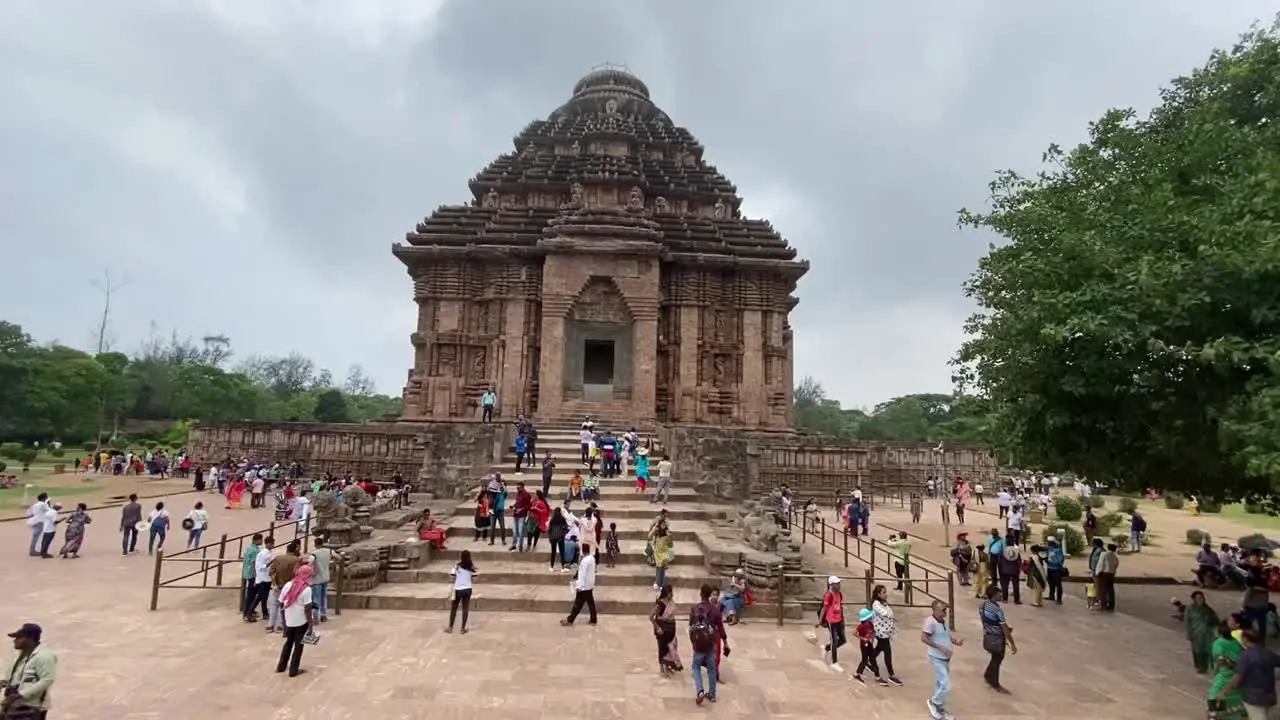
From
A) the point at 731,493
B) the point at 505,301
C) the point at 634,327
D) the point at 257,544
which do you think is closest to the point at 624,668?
the point at 257,544

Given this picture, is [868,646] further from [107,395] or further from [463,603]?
[107,395]

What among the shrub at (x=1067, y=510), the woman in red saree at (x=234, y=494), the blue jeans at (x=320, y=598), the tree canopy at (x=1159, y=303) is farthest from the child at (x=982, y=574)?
the woman in red saree at (x=234, y=494)

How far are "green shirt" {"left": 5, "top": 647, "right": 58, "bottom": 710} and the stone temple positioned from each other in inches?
753

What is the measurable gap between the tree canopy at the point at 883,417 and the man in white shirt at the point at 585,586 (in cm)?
5273

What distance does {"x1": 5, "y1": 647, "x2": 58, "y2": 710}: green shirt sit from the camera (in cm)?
484

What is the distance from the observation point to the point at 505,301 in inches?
1033

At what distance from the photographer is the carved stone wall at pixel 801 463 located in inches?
675

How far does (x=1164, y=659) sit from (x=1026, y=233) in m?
6.22

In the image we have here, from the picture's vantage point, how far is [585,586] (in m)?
9.31

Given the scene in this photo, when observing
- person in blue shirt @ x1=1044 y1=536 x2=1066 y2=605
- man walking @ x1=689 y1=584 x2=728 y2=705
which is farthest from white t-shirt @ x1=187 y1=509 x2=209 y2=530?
person in blue shirt @ x1=1044 y1=536 x2=1066 y2=605

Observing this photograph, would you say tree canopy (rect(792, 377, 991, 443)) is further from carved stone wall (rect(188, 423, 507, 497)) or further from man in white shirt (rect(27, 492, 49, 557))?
man in white shirt (rect(27, 492, 49, 557))

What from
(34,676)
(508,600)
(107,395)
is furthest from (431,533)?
(107,395)

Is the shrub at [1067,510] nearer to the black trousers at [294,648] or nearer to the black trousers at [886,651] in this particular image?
the black trousers at [886,651]

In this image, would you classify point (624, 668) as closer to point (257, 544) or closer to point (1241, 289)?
point (257, 544)
